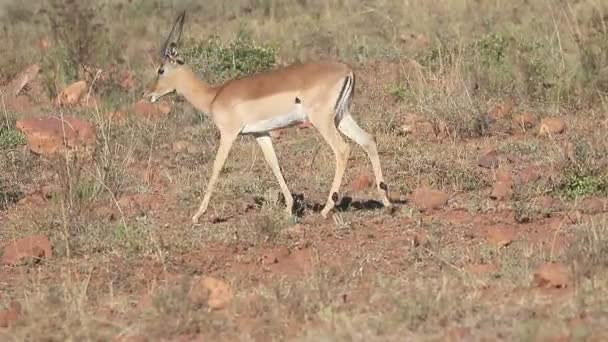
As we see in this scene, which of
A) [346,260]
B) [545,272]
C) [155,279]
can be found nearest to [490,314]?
[545,272]

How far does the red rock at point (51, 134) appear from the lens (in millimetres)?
12133

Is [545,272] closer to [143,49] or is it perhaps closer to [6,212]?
[6,212]

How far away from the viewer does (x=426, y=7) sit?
2042cm

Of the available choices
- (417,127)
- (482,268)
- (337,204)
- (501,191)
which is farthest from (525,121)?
(482,268)

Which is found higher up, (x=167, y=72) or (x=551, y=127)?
(x=167, y=72)

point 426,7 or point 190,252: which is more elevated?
point 190,252

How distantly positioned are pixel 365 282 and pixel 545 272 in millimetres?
1126

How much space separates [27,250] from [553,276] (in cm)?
387

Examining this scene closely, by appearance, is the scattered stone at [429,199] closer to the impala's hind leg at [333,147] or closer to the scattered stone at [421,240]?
the impala's hind leg at [333,147]

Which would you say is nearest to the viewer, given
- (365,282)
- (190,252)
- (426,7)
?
(365,282)

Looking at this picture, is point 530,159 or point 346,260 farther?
point 530,159

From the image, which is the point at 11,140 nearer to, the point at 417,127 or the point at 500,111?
the point at 417,127

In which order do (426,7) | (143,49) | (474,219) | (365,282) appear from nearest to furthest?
(365,282) → (474,219) → (143,49) → (426,7)

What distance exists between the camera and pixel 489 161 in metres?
10.9
